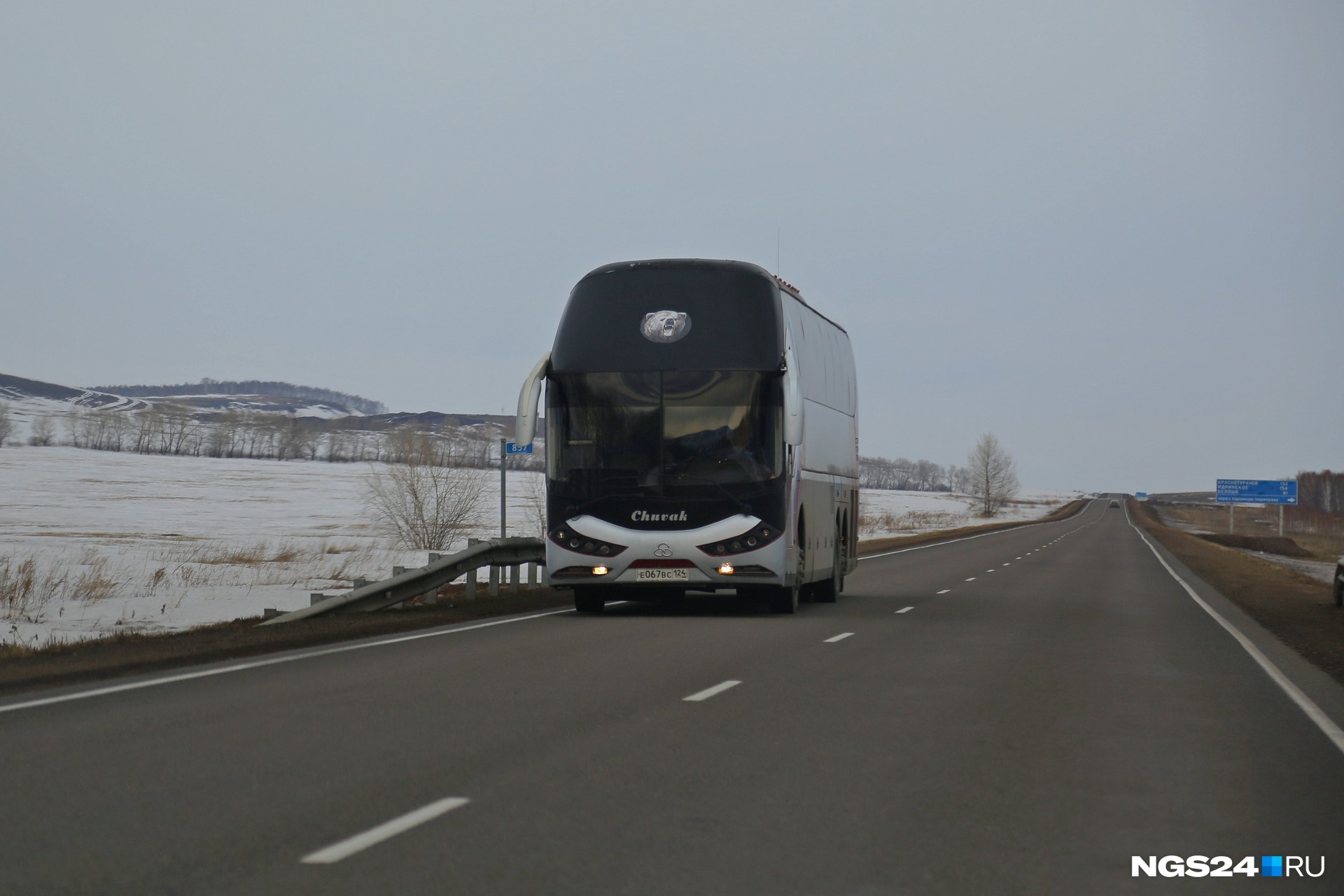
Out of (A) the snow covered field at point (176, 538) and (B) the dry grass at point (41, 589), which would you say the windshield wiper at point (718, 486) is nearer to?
(A) the snow covered field at point (176, 538)

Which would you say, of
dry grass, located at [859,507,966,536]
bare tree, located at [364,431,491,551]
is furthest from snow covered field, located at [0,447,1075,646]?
bare tree, located at [364,431,491,551]

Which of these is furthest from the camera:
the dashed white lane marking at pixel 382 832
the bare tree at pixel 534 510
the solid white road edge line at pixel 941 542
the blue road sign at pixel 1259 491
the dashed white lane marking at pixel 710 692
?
the blue road sign at pixel 1259 491

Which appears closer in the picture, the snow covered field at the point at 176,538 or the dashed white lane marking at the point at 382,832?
the dashed white lane marking at the point at 382,832

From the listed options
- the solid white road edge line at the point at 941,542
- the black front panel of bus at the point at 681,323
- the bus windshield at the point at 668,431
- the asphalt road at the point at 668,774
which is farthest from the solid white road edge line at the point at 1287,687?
the solid white road edge line at the point at 941,542

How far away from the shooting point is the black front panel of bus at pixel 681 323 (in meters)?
19.7

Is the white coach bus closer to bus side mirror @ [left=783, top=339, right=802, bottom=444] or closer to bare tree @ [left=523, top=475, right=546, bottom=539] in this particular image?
bus side mirror @ [left=783, top=339, right=802, bottom=444]

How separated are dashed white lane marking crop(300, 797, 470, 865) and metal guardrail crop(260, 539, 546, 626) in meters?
11.1

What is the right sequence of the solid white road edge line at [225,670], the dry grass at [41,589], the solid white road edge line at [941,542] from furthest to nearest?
the solid white road edge line at [941,542] < the dry grass at [41,589] < the solid white road edge line at [225,670]

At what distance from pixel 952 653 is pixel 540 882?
34.3 ft

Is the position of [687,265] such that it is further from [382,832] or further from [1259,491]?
[1259,491]

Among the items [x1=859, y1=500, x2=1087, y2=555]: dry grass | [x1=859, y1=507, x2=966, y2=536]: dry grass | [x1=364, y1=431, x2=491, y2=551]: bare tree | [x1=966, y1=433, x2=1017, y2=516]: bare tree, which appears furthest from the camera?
[x1=966, y1=433, x2=1017, y2=516]: bare tree
